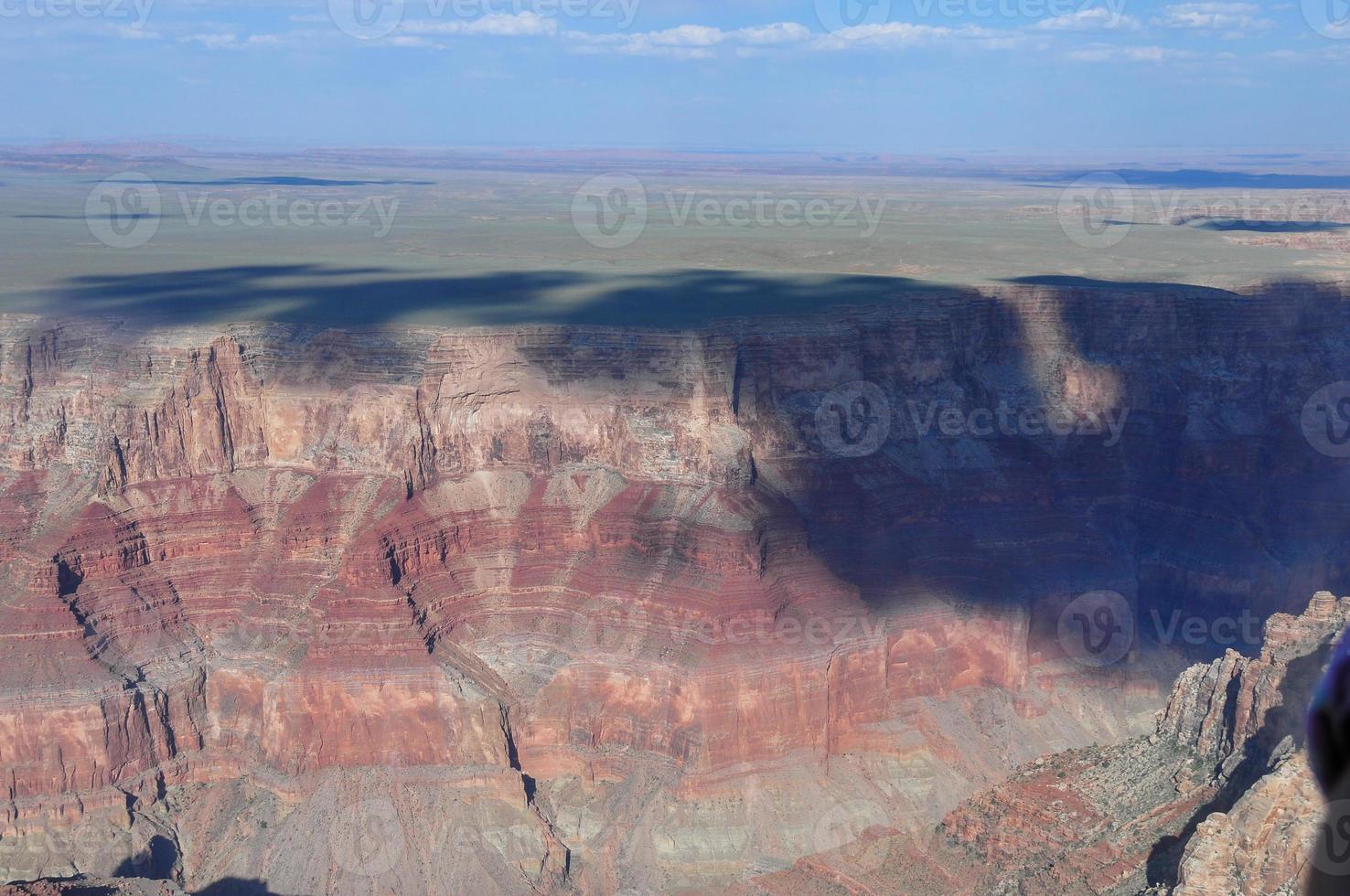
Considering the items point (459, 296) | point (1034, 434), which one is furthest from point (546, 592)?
point (459, 296)

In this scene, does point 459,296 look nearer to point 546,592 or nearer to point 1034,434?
point 546,592

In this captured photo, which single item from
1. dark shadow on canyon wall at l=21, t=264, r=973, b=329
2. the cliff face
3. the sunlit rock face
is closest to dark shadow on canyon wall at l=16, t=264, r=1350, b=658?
the sunlit rock face

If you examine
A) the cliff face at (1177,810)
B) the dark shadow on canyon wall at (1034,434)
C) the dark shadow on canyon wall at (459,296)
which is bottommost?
the cliff face at (1177,810)

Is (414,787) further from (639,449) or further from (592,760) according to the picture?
(639,449)

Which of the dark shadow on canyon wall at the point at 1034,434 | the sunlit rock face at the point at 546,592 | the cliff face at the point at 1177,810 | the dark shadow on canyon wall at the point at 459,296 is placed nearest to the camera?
the cliff face at the point at 1177,810

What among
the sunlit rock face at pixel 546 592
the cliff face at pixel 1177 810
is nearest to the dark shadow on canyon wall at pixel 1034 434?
the sunlit rock face at pixel 546 592

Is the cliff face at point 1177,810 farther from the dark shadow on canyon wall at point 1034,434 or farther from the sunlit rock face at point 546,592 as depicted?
the dark shadow on canyon wall at point 1034,434
